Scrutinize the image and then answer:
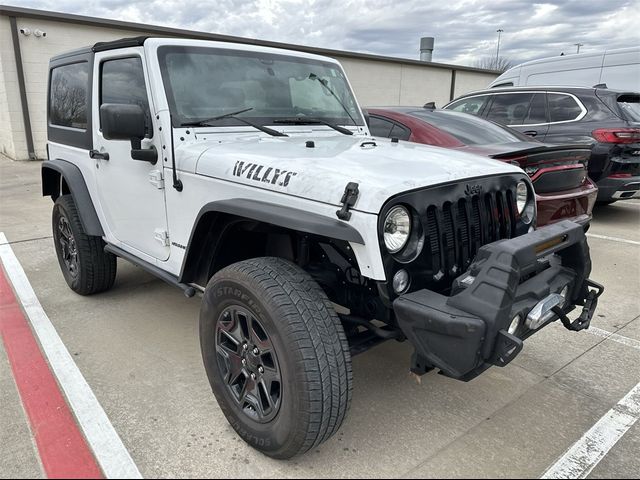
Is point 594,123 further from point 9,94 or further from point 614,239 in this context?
point 9,94

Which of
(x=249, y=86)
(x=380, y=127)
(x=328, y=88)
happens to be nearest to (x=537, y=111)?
(x=380, y=127)

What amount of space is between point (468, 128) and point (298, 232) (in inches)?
136

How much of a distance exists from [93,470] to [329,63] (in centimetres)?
303

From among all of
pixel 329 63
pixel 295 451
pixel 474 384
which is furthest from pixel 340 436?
pixel 329 63

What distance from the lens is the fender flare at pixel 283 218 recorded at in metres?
1.95

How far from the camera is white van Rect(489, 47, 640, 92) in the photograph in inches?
376

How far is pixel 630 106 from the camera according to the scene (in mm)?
6918

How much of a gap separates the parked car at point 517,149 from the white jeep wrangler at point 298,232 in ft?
5.28

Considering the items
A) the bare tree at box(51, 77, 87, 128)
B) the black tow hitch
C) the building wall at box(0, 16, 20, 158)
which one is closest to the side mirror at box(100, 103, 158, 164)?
the bare tree at box(51, 77, 87, 128)

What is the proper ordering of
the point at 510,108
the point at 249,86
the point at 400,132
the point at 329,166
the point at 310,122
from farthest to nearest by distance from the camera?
1. the point at 510,108
2. the point at 400,132
3. the point at 310,122
4. the point at 249,86
5. the point at 329,166

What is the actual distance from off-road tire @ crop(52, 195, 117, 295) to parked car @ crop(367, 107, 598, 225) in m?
3.07

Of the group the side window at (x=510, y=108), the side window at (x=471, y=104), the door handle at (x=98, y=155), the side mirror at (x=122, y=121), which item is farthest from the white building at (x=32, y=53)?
the side mirror at (x=122, y=121)

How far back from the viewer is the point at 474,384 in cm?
292

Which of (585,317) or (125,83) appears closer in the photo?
(585,317)
